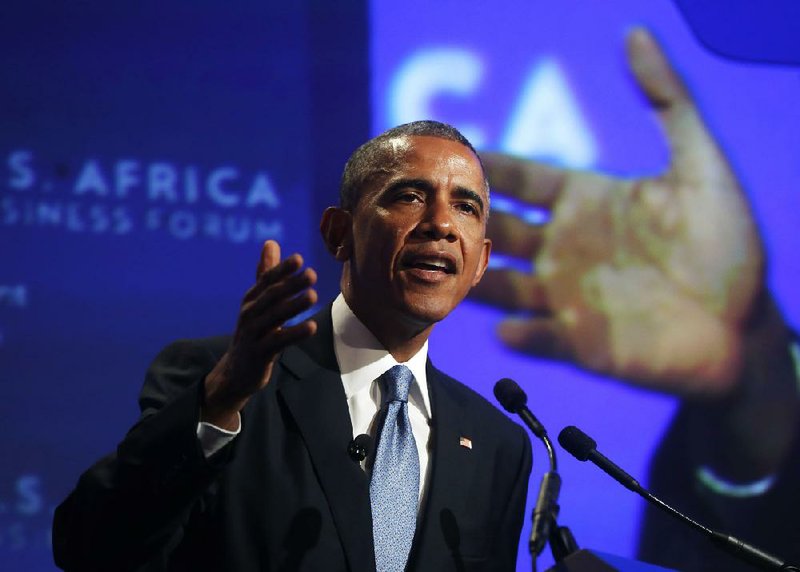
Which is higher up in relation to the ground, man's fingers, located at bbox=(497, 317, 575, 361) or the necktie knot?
the necktie knot

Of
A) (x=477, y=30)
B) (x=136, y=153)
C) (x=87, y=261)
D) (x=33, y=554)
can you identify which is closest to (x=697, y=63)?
(x=477, y=30)

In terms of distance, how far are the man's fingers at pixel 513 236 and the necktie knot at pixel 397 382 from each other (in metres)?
1.50

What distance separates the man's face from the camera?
185 cm

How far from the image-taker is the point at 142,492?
55.6 inches

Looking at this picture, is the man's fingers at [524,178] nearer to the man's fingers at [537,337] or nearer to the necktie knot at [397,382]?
the man's fingers at [537,337]

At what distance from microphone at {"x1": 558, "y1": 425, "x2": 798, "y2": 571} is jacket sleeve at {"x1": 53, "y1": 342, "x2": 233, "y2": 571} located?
79cm

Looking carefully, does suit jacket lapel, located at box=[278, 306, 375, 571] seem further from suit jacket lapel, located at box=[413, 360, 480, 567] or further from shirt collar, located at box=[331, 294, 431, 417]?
suit jacket lapel, located at box=[413, 360, 480, 567]

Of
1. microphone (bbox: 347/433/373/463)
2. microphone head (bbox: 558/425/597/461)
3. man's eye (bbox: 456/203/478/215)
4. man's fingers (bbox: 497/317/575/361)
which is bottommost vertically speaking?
man's fingers (bbox: 497/317/575/361)

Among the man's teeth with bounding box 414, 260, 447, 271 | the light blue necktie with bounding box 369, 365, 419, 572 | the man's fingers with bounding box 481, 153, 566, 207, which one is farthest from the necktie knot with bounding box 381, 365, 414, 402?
the man's fingers with bounding box 481, 153, 566, 207

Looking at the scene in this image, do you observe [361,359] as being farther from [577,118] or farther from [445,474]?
[577,118]

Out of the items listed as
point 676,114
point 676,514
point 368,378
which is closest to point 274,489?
point 368,378

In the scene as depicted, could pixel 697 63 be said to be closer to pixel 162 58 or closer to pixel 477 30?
pixel 477 30

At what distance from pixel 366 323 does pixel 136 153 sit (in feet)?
4.85

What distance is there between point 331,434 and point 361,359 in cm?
20
